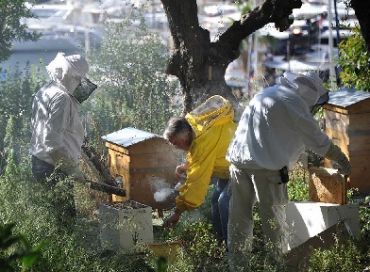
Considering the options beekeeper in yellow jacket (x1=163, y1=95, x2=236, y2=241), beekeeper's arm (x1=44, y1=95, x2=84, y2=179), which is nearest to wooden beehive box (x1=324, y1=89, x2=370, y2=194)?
beekeeper in yellow jacket (x1=163, y1=95, x2=236, y2=241)

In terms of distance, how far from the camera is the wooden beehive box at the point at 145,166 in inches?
288

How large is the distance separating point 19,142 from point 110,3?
1350 cm

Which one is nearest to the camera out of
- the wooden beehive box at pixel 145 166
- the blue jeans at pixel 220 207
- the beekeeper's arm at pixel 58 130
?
the blue jeans at pixel 220 207

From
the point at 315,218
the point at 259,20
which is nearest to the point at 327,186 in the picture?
the point at 315,218

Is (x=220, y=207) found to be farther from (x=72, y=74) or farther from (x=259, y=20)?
(x=259, y=20)

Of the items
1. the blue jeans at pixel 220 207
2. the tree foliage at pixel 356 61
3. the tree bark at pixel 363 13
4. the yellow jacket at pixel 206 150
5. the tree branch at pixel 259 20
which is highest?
the tree bark at pixel 363 13

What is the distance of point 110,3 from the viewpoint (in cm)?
2138

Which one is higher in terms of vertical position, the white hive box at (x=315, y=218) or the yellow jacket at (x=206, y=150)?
the yellow jacket at (x=206, y=150)

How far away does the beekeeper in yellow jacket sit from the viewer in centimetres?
569

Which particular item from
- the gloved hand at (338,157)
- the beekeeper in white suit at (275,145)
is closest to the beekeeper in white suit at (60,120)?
the beekeeper in white suit at (275,145)

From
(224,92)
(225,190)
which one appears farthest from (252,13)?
(225,190)

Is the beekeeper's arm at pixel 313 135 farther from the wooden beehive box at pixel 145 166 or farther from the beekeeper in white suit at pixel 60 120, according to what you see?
the wooden beehive box at pixel 145 166

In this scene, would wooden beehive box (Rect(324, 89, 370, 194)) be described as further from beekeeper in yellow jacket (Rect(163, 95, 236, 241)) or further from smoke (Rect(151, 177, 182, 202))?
beekeeper in yellow jacket (Rect(163, 95, 236, 241))

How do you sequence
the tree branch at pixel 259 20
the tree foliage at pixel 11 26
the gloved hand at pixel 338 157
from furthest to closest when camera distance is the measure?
1. the tree foliage at pixel 11 26
2. the tree branch at pixel 259 20
3. the gloved hand at pixel 338 157
